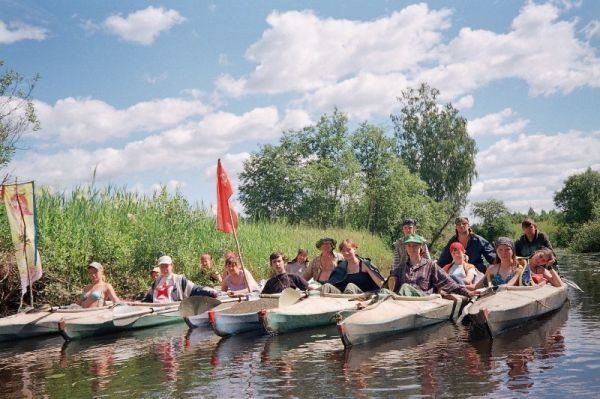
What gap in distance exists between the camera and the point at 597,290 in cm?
1391

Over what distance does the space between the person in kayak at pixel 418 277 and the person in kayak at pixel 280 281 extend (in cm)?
182

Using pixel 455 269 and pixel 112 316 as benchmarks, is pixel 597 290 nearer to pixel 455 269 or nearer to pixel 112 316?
pixel 455 269

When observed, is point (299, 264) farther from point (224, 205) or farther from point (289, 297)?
point (289, 297)

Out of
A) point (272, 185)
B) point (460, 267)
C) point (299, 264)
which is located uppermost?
point (272, 185)

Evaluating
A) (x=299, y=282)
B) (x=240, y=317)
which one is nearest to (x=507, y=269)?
(x=299, y=282)

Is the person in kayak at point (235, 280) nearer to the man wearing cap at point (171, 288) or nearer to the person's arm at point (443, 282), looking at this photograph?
the man wearing cap at point (171, 288)

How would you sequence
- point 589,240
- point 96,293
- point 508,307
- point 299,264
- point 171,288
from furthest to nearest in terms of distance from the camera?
point 589,240
point 299,264
point 171,288
point 96,293
point 508,307

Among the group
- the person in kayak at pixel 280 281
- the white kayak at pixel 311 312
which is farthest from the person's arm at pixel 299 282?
the white kayak at pixel 311 312

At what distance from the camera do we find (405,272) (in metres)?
9.05

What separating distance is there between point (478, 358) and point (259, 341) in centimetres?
341

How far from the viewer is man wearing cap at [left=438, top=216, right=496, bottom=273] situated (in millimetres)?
11188

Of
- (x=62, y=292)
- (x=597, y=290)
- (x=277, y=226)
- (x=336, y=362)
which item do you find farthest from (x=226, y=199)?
(x=277, y=226)

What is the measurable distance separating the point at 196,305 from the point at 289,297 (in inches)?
78.9

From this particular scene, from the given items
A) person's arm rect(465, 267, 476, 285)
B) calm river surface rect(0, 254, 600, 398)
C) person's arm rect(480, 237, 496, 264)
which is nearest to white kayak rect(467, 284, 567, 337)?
calm river surface rect(0, 254, 600, 398)
